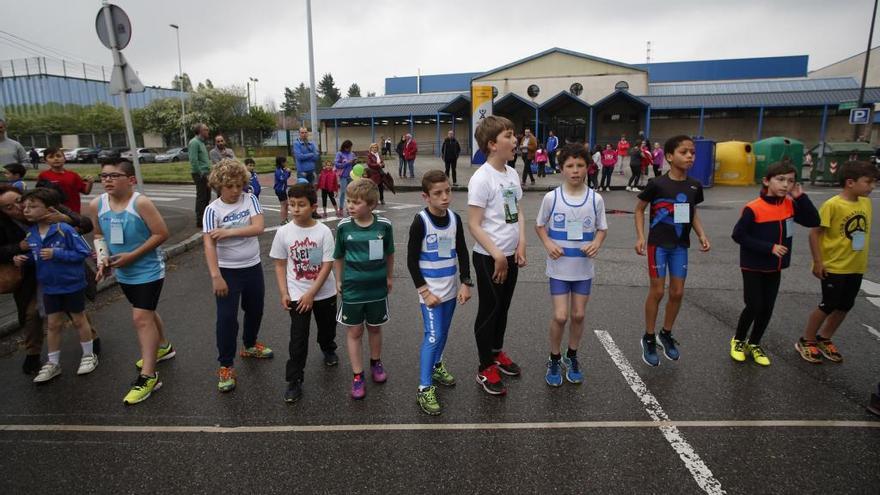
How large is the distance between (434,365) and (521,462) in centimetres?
108

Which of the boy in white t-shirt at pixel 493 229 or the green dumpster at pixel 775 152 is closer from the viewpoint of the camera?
the boy in white t-shirt at pixel 493 229

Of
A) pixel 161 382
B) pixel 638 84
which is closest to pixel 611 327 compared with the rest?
pixel 161 382

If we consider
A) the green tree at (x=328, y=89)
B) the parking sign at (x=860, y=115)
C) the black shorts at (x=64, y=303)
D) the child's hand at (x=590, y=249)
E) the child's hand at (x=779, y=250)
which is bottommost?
the black shorts at (x=64, y=303)

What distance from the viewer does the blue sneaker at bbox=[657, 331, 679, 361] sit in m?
4.18

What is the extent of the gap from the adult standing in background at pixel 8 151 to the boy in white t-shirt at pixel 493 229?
6.38 meters

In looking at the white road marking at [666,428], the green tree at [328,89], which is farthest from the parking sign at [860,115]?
the green tree at [328,89]

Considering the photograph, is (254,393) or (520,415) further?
(254,393)

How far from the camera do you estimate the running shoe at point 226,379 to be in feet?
12.3

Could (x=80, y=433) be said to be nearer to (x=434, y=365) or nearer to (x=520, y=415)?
(x=434, y=365)

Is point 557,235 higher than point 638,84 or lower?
lower

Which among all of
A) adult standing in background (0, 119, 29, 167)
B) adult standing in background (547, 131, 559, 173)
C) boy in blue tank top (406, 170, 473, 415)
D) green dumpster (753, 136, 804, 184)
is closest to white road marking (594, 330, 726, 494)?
boy in blue tank top (406, 170, 473, 415)

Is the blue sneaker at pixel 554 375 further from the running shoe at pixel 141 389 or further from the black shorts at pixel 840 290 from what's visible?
the running shoe at pixel 141 389

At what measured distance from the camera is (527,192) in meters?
17.4

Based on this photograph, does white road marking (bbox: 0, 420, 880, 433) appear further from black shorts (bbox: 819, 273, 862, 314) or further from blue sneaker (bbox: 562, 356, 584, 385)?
black shorts (bbox: 819, 273, 862, 314)
